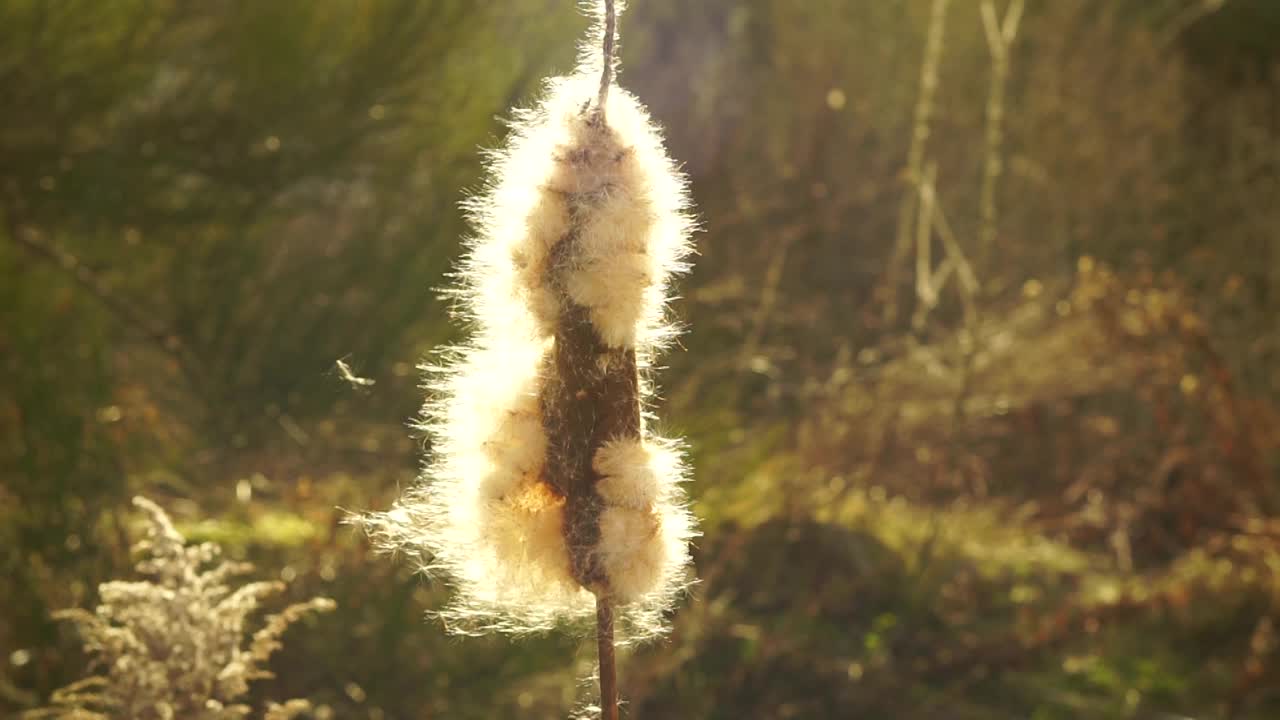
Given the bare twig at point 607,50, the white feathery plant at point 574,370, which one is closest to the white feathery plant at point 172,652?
the white feathery plant at point 574,370

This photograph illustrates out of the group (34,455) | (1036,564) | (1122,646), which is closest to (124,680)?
(34,455)

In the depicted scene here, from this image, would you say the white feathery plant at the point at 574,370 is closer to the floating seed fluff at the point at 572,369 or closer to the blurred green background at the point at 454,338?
the floating seed fluff at the point at 572,369

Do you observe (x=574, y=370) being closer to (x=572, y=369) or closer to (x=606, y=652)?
(x=572, y=369)

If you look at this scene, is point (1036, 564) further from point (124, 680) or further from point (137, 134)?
point (124, 680)

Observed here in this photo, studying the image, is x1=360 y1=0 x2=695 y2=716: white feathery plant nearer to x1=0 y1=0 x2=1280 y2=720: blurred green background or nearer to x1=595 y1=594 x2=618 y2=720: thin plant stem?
x1=595 y1=594 x2=618 y2=720: thin plant stem

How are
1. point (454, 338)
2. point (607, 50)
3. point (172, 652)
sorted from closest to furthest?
point (607, 50) → point (172, 652) → point (454, 338)

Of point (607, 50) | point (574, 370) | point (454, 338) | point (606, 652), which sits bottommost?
point (606, 652)

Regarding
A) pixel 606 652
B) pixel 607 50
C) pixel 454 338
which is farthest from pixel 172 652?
pixel 454 338
